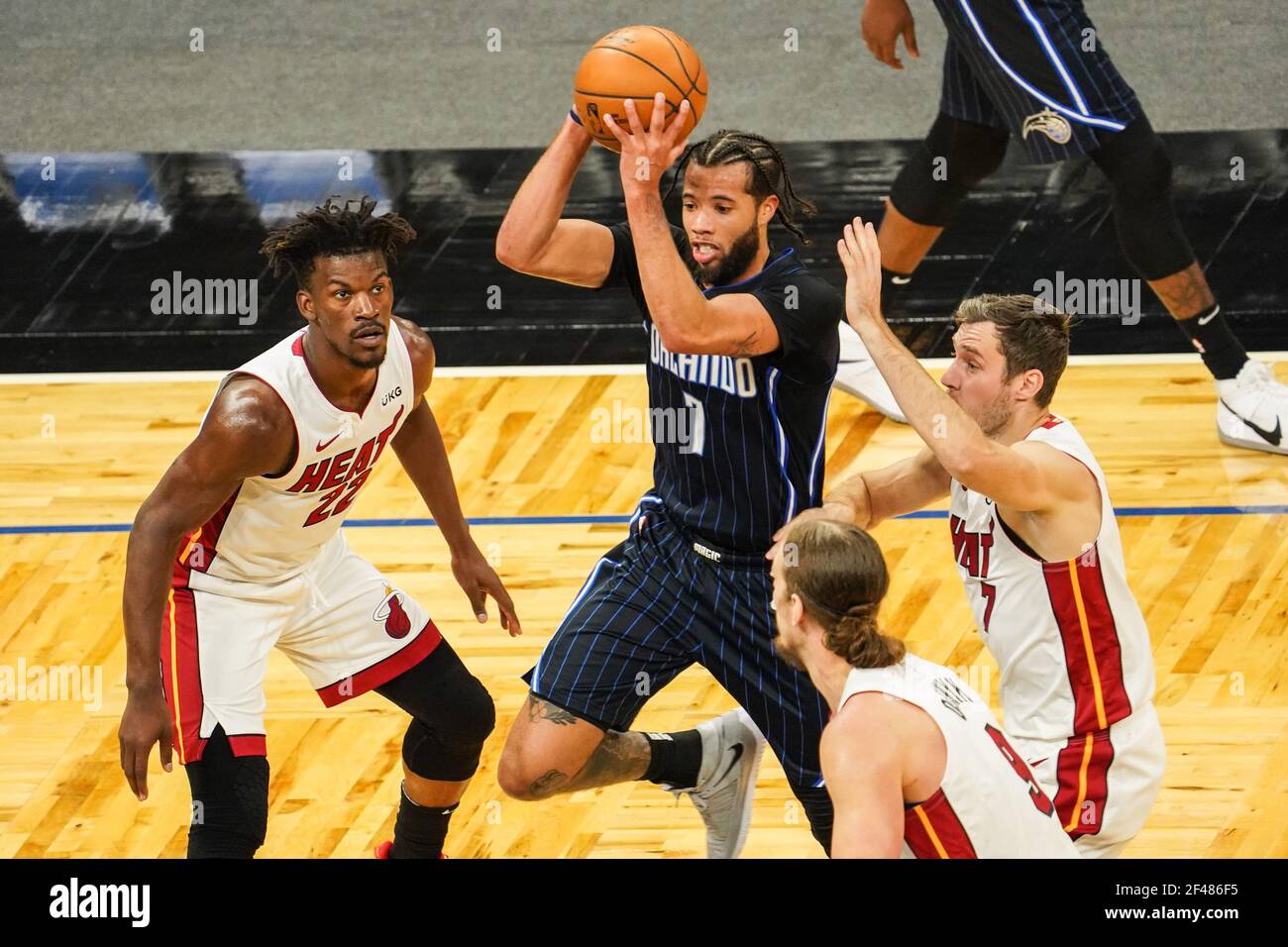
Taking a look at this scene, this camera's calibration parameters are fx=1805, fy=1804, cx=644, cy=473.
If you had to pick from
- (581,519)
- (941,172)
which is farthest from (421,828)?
(941,172)

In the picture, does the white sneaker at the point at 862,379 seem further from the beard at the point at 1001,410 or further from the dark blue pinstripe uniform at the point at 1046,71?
the beard at the point at 1001,410

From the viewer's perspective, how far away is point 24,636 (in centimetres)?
613

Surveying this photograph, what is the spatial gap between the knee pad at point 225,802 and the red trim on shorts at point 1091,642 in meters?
1.99

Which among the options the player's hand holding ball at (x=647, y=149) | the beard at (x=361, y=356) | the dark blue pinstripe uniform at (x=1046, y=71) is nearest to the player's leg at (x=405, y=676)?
the beard at (x=361, y=356)

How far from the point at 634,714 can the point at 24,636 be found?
2.52 m

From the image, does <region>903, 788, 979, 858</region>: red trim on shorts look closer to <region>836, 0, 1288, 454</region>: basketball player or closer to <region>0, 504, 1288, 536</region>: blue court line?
<region>0, 504, 1288, 536</region>: blue court line

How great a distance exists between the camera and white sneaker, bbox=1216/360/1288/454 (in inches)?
286

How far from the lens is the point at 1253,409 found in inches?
286

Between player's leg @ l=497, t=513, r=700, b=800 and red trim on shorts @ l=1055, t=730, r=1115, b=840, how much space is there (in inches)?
40.1

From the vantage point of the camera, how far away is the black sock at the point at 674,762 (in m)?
4.95

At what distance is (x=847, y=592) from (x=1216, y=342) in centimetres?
428

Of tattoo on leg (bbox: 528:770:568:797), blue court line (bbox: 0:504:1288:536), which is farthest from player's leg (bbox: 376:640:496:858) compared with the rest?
blue court line (bbox: 0:504:1288:536)

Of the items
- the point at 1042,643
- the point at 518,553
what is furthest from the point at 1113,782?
the point at 518,553
